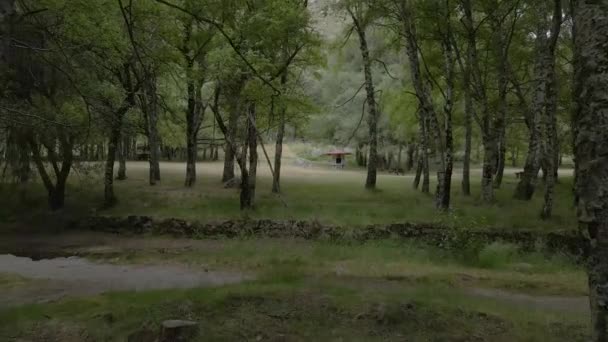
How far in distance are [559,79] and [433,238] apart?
11.8m

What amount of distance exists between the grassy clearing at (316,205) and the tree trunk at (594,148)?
10.9 m

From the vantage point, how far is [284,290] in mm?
8242

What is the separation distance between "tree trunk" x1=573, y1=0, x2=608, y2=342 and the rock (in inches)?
Result: 176

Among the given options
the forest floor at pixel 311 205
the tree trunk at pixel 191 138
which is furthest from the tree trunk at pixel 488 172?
the tree trunk at pixel 191 138

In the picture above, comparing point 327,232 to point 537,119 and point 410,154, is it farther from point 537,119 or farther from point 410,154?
point 410,154

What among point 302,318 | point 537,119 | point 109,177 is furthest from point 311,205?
point 302,318

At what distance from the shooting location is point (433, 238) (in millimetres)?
16203

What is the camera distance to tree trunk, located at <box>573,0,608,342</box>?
3.21 metres

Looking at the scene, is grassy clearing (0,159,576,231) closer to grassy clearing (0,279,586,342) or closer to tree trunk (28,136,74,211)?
tree trunk (28,136,74,211)

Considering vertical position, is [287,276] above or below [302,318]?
below

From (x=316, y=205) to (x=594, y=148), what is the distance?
16186mm

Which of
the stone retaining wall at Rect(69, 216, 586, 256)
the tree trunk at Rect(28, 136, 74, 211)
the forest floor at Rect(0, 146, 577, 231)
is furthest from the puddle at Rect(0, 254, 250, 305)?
the forest floor at Rect(0, 146, 577, 231)

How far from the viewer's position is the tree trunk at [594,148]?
3215mm

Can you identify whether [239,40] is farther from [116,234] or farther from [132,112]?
[116,234]
